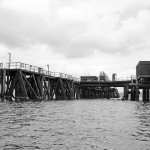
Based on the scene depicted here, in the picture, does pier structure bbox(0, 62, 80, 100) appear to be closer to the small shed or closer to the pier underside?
the pier underside

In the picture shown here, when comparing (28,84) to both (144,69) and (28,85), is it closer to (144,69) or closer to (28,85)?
(28,85)

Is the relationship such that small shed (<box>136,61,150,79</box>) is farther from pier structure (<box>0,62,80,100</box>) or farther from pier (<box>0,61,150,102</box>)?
pier structure (<box>0,62,80,100</box>)

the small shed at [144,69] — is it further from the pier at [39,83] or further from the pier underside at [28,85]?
the pier underside at [28,85]

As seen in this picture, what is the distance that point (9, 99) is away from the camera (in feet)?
130

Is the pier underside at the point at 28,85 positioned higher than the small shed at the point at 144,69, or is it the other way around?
the small shed at the point at 144,69

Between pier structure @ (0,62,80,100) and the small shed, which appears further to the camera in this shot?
the small shed

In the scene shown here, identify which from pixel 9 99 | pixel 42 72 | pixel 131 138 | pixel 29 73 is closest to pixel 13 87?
pixel 9 99

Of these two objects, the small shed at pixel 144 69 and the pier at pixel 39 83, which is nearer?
the pier at pixel 39 83

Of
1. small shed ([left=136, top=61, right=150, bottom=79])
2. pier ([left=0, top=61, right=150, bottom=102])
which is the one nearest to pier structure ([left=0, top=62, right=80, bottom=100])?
pier ([left=0, top=61, right=150, bottom=102])

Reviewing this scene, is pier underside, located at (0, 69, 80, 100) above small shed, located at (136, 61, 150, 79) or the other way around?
the other way around

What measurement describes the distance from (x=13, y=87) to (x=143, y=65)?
36.8 metres

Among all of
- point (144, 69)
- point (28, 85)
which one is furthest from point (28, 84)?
point (144, 69)

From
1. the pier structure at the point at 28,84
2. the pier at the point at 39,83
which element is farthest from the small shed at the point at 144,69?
the pier structure at the point at 28,84

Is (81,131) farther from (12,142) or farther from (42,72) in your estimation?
(42,72)
